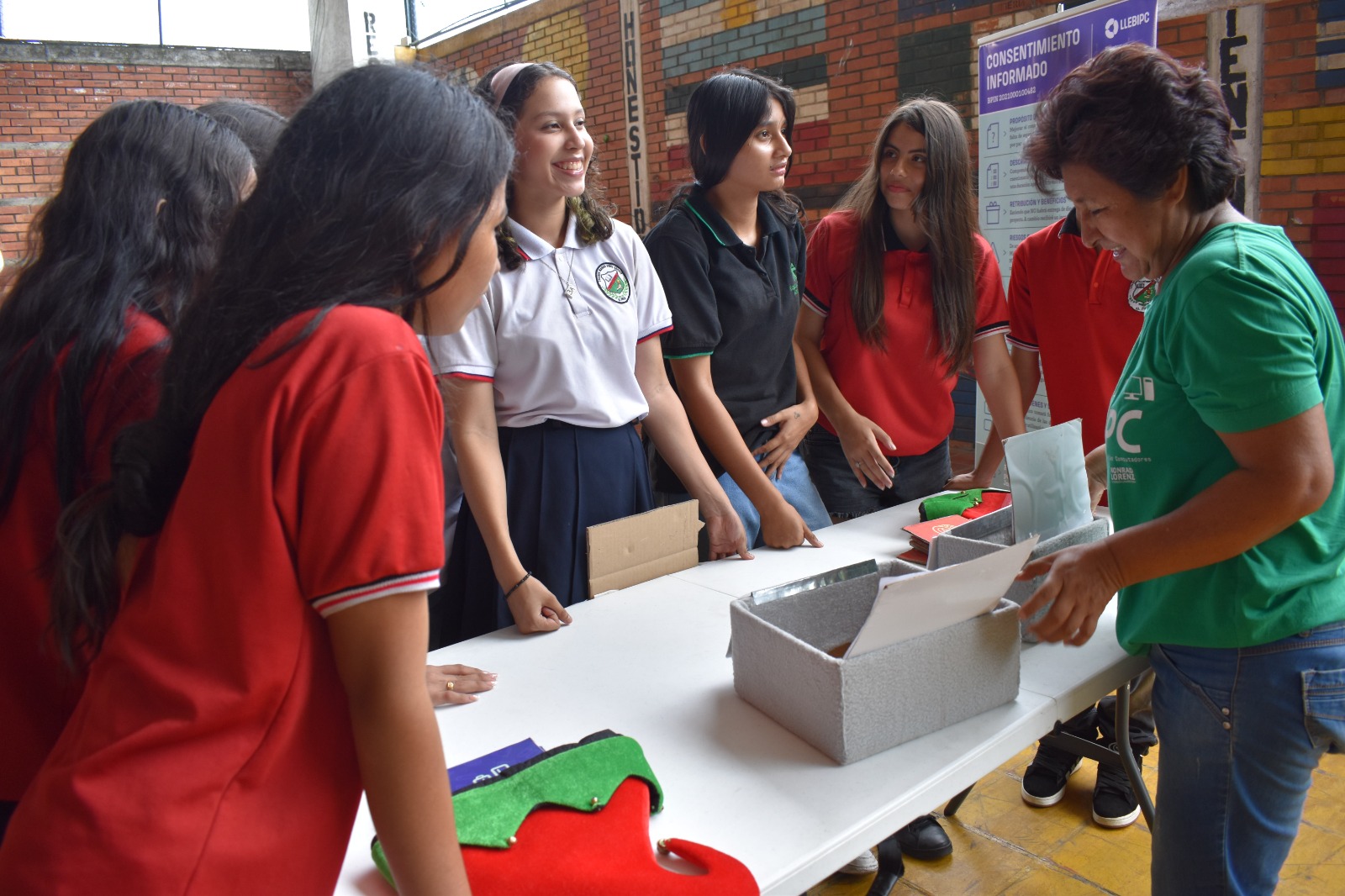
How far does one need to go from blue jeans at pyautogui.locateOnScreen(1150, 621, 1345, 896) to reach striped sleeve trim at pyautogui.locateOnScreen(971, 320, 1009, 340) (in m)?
1.39

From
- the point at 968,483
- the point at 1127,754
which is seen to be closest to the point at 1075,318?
the point at 968,483

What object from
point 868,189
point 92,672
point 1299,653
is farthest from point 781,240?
point 92,672

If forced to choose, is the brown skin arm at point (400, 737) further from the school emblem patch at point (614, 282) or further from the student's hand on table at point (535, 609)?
the school emblem patch at point (614, 282)

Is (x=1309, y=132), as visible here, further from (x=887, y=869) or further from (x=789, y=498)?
(x=887, y=869)

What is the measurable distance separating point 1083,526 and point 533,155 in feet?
4.06

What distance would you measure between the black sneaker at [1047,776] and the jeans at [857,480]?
2.41ft

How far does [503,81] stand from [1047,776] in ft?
6.93

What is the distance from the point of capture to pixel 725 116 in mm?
2248

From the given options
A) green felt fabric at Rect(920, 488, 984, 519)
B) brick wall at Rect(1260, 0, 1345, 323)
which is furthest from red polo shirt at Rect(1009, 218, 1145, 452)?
brick wall at Rect(1260, 0, 1345, 323)

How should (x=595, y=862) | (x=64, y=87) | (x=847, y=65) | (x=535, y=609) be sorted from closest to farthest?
(x=595, y=862), (x=535, y=609), (x=847, y=65), (x=64, y=87)

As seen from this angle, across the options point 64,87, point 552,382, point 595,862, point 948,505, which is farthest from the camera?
point 64,87

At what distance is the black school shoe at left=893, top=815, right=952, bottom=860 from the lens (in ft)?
7.37

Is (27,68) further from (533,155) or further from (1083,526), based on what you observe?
(1083,526)

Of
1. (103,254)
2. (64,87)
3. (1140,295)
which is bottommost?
(1140,295)
